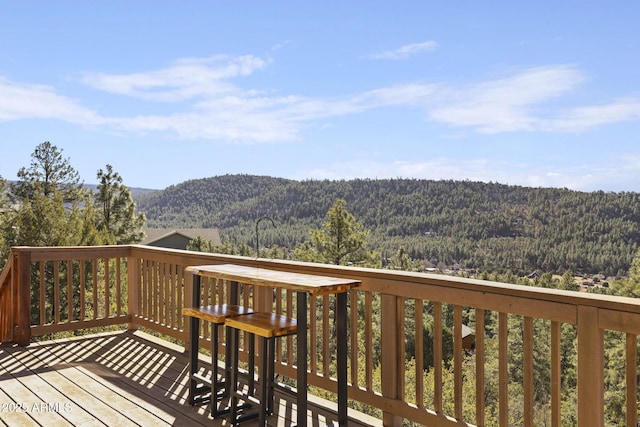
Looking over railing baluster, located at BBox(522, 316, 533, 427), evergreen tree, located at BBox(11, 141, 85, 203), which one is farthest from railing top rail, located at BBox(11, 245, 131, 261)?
evergreen tree, located at BBox(11, 141, 85, 203)

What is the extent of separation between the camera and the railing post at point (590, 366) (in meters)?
2.07

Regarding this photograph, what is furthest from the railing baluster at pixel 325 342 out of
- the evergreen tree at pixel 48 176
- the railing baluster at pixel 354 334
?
the evergreen tree at pixel 48 176

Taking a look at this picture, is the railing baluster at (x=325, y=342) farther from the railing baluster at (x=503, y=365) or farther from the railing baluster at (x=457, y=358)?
the railing baluster at (x=503, y=365)

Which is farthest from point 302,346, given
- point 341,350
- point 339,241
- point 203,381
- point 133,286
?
point 339,241

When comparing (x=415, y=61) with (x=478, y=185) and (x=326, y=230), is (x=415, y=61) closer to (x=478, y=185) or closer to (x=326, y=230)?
(x=478, y=185)

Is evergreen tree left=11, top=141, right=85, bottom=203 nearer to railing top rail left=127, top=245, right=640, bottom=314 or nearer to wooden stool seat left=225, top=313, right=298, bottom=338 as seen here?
railing top rail left=127, top=245, right=640, bottom=314

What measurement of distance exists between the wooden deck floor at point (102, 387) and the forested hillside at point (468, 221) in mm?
30333

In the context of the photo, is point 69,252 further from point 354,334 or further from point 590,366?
point 590,366

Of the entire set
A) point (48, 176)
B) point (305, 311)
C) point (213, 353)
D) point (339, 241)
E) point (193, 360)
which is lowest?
point (339, 241)

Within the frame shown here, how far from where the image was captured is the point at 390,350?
115 inches

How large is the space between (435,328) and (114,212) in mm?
30549

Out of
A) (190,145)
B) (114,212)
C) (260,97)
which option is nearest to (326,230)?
(114,212)

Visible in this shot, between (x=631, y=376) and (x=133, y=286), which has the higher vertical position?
(x=631, y=376)

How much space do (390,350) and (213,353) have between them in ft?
3.57
